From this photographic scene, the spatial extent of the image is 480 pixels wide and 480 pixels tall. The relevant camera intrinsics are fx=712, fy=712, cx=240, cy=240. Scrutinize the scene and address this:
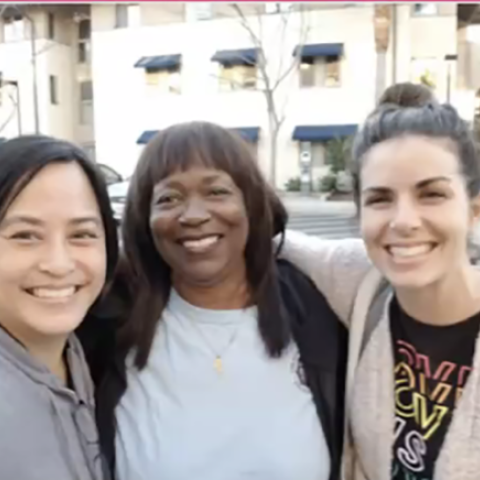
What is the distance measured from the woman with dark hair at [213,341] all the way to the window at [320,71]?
57.8ft

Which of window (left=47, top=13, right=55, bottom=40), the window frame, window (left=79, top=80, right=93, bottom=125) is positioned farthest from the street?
window (left=79, top=80, right=93, bottom=125)

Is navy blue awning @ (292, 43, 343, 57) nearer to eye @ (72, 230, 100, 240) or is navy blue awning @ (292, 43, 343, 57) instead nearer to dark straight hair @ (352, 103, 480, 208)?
dark straight hair @ (352, 103, 480, 208)

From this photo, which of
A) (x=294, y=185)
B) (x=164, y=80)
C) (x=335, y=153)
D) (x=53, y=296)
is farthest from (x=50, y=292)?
(x=164, y=80)

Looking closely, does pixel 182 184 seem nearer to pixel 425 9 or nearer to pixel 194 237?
pixel 194 237

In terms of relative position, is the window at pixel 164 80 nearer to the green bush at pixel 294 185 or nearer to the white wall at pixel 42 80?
the white wall at pixel 42 80

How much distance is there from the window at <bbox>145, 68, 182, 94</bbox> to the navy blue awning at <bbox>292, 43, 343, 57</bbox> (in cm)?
359

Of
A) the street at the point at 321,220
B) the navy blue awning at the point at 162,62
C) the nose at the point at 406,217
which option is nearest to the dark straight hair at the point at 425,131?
the nose at the point at 406,217

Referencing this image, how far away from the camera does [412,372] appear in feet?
5.42

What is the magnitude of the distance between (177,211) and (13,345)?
0.52m

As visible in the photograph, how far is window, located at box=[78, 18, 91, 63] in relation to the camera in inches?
860

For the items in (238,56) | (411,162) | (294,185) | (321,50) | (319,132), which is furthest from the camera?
(238,56)

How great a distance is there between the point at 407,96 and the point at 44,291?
1.02 m

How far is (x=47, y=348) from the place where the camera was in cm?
149

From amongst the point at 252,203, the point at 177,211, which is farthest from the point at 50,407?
the point at 252,203
